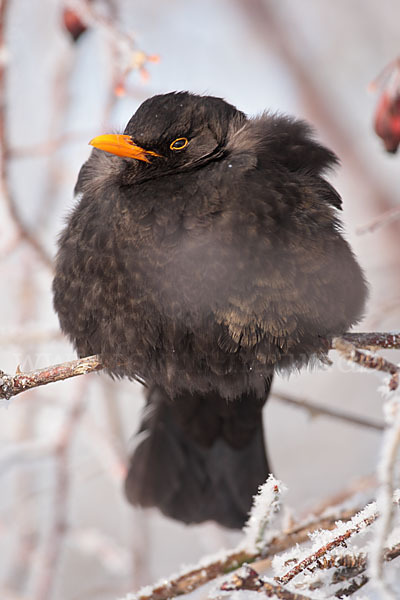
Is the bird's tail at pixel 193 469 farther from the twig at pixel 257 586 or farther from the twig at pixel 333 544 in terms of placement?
the twig at pixel 257 586

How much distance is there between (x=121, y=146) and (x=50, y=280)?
1675mm

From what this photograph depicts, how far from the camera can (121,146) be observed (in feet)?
7.37

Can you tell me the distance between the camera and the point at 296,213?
6.97ft

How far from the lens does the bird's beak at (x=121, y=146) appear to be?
7.24ft

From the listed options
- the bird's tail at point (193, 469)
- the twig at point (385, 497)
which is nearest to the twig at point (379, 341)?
the twig at point (385, 497)

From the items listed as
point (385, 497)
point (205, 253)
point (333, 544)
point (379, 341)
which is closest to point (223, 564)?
point (333, 544)

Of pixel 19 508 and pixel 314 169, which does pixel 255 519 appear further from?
pixel 19 508

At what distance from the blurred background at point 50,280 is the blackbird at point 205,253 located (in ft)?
1.37

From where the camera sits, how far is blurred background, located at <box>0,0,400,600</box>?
138 inches

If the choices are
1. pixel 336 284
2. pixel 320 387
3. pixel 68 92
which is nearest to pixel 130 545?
pixel 320 387

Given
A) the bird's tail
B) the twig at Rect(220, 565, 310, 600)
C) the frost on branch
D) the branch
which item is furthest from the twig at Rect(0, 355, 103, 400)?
the bird's tail

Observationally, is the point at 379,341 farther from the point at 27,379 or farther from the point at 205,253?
the point at 27,379

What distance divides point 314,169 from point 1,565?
3.96m

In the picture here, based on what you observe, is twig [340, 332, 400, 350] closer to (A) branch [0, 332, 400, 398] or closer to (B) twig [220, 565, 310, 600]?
(A) branch [0, 332, 400, 398]
